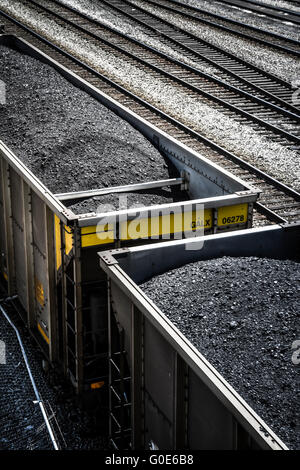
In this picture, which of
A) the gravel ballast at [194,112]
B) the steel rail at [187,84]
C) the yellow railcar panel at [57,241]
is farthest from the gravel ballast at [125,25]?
the yellow railcar panel at [57,241]

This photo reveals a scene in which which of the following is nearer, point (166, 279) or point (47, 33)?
point (166, 279)

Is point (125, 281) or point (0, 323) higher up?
point (125, 281)

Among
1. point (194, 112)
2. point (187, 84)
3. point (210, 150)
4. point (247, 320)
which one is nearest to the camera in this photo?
point (247, 320)

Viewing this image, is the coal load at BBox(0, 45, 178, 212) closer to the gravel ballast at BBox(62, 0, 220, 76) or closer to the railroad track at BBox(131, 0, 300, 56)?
the gravel ballast at BBox(62, 0, 220, 76)

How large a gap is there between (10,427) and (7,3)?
67.0ft

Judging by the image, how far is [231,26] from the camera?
21500 millimetres

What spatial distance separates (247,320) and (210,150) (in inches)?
309

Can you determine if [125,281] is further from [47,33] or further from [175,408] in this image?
[47,33]

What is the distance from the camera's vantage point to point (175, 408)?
179 inches

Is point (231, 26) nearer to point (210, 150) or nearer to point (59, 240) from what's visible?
point (210, 150)

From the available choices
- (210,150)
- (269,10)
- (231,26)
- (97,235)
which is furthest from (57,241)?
(269,10)

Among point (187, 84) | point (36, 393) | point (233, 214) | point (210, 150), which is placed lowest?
point (36, 393)

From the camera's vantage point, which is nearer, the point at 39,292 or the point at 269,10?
the point at 39,292
